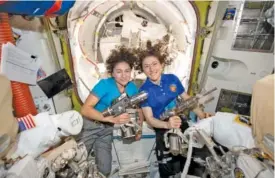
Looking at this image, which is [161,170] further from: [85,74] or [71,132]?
[85,74]

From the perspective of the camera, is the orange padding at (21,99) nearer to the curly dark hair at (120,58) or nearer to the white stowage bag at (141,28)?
the curly dark hair at (120,58)

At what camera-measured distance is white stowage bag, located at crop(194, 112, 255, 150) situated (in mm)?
1364

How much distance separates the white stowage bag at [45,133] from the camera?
1.29 metres

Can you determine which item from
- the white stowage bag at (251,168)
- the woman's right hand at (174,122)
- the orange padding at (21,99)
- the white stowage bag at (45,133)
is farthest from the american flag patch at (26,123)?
the white stowage bag at (251,168)

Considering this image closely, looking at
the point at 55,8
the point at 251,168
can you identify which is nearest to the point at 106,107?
the point at 55,8

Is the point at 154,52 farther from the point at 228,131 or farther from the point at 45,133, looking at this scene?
the point at 45,133

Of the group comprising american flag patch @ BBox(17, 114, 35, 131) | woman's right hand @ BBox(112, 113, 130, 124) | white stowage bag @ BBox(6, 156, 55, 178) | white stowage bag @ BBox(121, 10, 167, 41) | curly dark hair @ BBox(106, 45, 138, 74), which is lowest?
white stowage bag @ BBox(6, 156, 55, 178)

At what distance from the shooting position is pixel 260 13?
151 centimetres

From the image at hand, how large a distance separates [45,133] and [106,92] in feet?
2.04

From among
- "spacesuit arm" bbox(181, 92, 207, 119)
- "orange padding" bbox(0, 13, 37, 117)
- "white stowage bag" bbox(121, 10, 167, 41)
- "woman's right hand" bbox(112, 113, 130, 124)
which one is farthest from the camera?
"white stowage bag" bbox(121, 10, 167, 41)

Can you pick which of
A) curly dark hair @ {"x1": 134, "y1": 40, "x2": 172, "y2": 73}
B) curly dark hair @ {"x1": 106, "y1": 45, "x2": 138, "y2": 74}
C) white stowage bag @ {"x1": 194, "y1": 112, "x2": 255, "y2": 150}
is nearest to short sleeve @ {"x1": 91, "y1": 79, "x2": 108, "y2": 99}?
curly dark hair @ {"x1": 106, "y1": 45, "x2": 138, "y2": 74}

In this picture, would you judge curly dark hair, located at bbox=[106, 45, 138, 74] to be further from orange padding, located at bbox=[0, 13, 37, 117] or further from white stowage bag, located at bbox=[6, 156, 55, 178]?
white stowage bag, located at bbox=[6, 156, 55, 178]

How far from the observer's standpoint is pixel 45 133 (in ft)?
4.42

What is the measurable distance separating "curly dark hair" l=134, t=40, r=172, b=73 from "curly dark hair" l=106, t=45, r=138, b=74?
6 cm
